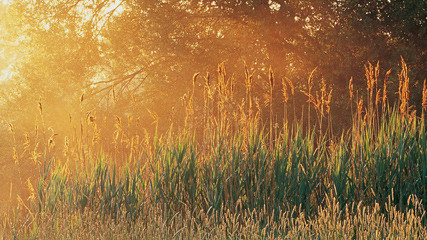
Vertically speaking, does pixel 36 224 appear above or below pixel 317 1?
below

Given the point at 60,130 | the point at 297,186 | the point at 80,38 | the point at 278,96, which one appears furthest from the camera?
the point at 60,130

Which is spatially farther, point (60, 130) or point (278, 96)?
point (60, 130)

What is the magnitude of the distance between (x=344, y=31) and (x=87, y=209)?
8950 millimetres

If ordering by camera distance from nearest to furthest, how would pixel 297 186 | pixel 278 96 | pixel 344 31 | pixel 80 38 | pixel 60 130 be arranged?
pixel 297 186, pixel 344 31, pixel 278 96, pixel 80 38, pixel 60 130

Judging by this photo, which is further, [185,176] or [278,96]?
[278,96]

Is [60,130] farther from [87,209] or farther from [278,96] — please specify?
[87,209]

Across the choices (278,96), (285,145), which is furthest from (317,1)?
(285,145)

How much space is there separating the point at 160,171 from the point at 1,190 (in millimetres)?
15795

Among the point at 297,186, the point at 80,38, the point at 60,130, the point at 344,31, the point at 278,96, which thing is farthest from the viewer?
the point at 60,130

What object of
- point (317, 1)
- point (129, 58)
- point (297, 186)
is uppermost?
point (317, 1)

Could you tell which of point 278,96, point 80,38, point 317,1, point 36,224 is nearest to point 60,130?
point 80,38

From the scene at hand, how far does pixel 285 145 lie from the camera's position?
5.87 metres

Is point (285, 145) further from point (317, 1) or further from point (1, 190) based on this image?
point (1, 190)

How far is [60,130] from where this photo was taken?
1702 cm
